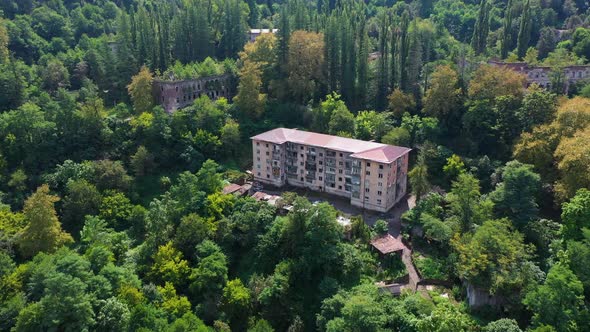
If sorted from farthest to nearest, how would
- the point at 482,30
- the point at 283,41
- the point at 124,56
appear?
1. the point at 482,30
2. the point at 124,56
3. the point at 283,41

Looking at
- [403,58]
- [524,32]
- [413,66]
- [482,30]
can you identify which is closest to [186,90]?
[403,58]

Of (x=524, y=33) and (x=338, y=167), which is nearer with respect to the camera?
(x=338, y=167)

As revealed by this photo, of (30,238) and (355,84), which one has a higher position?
(355,84)

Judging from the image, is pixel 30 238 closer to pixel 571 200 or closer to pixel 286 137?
pixel 286 137

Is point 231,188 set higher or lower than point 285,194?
lower

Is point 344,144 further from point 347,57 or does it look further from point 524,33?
point 524,33

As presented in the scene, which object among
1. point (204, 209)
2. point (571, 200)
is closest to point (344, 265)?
point (204, 209)

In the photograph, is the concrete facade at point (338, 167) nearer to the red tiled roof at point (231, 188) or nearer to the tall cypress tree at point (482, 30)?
the red tiled roof at point (231, 188)

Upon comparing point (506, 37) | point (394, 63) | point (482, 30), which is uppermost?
point (482, 30)
